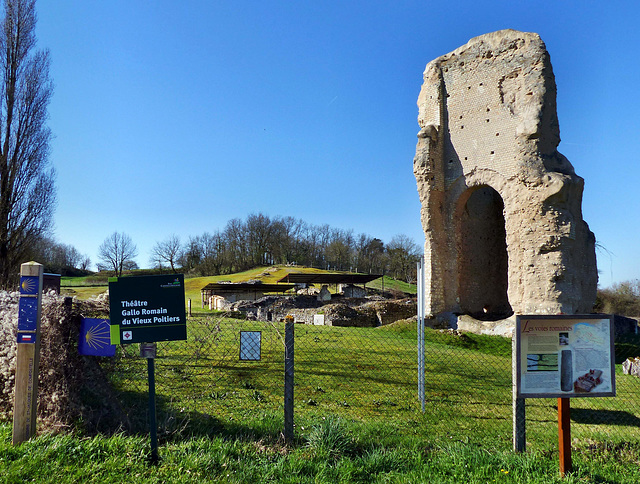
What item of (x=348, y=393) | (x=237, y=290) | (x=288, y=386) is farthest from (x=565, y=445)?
(x=237, y=290)

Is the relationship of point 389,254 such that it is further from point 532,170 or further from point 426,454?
point 426,454

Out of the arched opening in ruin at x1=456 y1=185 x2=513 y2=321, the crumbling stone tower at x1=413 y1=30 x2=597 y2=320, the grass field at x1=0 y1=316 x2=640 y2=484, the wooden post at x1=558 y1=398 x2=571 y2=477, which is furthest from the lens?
the arched opening in ruin at x1=456 y1=185 x2=513 y2=321

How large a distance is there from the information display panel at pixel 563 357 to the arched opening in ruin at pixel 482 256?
16240 mm

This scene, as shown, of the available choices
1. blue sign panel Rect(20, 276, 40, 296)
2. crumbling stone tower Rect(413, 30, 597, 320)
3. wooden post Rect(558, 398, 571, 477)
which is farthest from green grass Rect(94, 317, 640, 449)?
crumbling stone tower Rect(413, 30, 597, 320)

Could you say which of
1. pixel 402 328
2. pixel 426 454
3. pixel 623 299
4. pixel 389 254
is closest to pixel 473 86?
pixel 402 328

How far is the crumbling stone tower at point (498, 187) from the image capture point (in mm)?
16266

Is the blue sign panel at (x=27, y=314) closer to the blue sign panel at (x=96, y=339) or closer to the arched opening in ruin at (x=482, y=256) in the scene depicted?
the blue sign panel at (x=96, y=339)

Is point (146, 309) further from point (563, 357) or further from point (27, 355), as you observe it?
point (563, 357)

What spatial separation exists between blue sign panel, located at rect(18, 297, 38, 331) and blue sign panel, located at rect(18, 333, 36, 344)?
0.05m

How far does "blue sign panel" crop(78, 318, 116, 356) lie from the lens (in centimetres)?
469

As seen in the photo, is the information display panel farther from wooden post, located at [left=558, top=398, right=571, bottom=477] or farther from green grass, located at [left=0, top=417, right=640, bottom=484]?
green grass, located at [left=0, top=417, right=640, bottom=484]

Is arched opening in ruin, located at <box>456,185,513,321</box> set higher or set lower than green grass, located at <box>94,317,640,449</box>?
higher

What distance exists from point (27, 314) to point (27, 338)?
237 millimetres

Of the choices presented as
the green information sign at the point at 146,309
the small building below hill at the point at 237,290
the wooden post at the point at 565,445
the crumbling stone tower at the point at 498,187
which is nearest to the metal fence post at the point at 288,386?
the green information sign at the point at 146,309
